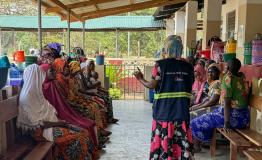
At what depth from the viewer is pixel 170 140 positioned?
357 centimetres

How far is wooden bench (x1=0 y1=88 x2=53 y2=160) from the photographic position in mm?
3078

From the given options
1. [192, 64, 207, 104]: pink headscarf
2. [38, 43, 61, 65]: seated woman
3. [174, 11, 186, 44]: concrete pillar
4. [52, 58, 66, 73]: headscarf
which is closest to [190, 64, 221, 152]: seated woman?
[192, 64, 207, 104]: pink headscarf

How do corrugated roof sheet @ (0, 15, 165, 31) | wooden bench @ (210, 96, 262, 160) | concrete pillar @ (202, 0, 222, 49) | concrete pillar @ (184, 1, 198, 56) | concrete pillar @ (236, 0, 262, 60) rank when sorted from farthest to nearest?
corrugated roof sheet @ (0, 15, 165, 31) < concrete pillar @ (184, 1, 198, 56) < concrete pillar @ (202, 0, 222, 49) < concrete pillar @ (236, 0, 262, 60) < wooden bench @ (210, 96, 262, 160)

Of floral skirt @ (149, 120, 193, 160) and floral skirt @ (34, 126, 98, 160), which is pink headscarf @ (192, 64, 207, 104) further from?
floral skirt @ (34, 126, 98, 160)

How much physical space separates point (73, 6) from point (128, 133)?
10.2 feet

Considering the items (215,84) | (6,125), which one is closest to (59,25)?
(215,84)

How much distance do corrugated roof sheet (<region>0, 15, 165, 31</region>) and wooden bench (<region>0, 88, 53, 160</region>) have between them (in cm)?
1201

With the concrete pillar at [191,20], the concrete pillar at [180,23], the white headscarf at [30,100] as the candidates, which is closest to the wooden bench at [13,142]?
the white headscarf at [30,100]

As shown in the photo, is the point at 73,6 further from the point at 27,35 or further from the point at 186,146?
the point at 27,35

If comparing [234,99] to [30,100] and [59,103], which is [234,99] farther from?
[30,100]

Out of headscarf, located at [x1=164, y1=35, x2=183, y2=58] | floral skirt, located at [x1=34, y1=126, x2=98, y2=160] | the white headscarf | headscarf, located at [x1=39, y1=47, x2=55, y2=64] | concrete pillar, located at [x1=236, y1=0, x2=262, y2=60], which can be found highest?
concrete pillar, located at [x1=236, y1=0, x2=262, y2=60]

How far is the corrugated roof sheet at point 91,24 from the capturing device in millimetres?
15602

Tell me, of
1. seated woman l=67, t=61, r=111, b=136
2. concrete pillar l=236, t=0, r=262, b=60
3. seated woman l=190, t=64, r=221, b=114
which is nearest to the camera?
seated woman l=190, t=64, r=221, b=114

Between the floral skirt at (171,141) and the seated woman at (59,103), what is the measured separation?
1168mm
